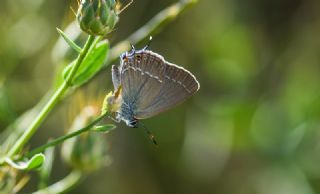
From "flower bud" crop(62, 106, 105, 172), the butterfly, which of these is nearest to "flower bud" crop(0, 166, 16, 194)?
the butterfly

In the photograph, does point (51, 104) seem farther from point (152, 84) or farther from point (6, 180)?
point (152, 84)

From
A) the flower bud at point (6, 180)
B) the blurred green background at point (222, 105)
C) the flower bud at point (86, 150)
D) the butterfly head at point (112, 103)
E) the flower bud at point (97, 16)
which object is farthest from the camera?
the blurred green background at point (222, 105)

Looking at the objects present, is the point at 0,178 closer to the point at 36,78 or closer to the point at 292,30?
the point at 36,78

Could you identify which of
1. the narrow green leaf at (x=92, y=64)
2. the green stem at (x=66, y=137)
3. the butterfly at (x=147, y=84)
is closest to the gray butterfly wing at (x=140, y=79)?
the butterfly at (x=147, y=84)

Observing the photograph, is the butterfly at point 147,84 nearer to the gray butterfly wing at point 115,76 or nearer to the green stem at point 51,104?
the gray butterfly wing at point 115,76

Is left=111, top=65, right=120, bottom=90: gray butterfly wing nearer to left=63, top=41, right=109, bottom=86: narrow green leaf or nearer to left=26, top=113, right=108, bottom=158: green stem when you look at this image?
left=63, top=41, right=109, bottom=86: narrow green leaf

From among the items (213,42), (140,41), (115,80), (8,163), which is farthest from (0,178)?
(213,42)

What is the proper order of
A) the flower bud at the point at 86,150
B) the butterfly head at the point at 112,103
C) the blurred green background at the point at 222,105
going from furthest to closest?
the blurred green background at the point at 222,105
the flower bud at the point at 86,150
the butterfly head at the point at 112,103
